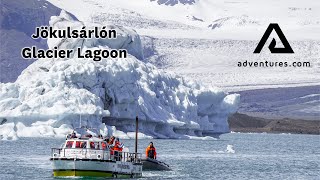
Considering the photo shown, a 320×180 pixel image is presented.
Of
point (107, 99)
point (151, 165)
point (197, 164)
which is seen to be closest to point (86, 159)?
point (151, 165)

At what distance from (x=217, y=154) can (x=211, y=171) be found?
1928cm

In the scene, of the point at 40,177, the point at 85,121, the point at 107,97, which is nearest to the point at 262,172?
the point at 40,177

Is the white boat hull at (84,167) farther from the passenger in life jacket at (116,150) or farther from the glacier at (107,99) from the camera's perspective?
the glacier at (107,99)

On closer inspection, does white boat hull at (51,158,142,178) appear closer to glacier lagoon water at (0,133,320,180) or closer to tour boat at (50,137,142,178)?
tour boat at (50,137,142,178)

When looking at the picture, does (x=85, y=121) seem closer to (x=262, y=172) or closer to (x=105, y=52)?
(x=105, y=52)

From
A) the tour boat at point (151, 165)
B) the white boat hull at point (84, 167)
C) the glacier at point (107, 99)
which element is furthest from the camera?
the glacier at point (107, 99)

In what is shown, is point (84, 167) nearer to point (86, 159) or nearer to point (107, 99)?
point (86, 159)

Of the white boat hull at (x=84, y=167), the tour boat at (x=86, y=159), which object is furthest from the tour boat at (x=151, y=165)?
the white boat hull at (x=84, y=167)

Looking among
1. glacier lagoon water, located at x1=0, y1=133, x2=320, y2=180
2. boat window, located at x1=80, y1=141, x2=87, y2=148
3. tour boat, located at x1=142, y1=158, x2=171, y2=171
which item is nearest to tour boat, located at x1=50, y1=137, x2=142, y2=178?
boat window, located at x1=80, y1=141, x2=87, y2=148

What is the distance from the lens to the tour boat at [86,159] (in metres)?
42.1

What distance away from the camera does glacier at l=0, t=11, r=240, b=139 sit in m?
81.6

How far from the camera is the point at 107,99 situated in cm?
8838

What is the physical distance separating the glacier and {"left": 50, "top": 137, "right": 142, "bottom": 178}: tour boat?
37247mm

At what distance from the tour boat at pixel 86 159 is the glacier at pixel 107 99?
1466 inches
